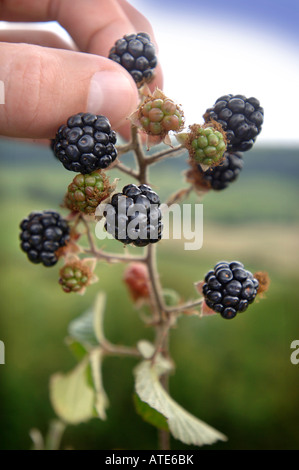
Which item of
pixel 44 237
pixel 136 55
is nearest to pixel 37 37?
pixel 136 55

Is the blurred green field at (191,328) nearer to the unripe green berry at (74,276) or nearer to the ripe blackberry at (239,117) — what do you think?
the ripe blackberry at (239,117)

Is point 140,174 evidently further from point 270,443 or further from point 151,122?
point 270,443

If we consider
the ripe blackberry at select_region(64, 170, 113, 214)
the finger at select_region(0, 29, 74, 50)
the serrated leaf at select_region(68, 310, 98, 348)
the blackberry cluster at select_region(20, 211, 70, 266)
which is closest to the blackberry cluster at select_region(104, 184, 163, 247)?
the ripe blackberry at select_region(64, 170, 113, 214)

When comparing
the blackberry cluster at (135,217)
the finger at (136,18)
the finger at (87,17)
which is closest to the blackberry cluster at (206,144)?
the blackberry cluster at (135,217)

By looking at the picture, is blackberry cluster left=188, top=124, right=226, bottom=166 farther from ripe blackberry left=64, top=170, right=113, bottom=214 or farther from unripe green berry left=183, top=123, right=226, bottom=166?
ripe blackberry left=64, top=170, right=113, bottom=214

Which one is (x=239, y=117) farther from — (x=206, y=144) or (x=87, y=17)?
(x=87, y=17)

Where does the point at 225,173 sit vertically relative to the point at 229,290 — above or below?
above
